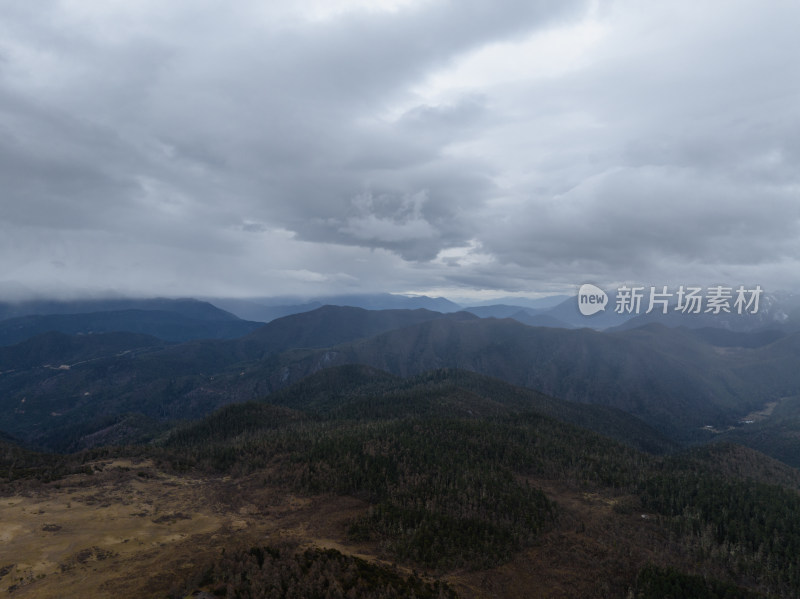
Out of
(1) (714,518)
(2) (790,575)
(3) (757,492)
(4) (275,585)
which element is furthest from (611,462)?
(4) (275,585)

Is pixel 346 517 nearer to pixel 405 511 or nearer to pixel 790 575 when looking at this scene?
pixel 405 511

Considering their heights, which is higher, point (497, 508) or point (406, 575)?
point (406, 575)

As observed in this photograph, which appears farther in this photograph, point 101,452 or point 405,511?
point 101,452

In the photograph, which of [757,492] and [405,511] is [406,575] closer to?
[405,511]

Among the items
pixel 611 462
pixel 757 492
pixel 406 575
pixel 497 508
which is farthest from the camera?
pixel 611 462

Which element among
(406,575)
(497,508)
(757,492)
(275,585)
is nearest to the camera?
(275,585)

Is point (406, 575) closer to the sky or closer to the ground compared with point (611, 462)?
closer to the sky

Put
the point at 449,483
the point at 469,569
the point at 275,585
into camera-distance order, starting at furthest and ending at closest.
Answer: the point at 449,483 < the point at 469,569 < the point at 275,585

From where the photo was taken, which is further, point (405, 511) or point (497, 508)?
point (497, 508)

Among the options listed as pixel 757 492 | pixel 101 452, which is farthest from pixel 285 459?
pixel 757 492

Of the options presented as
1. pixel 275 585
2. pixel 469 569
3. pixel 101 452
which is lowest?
pixel 101 452
